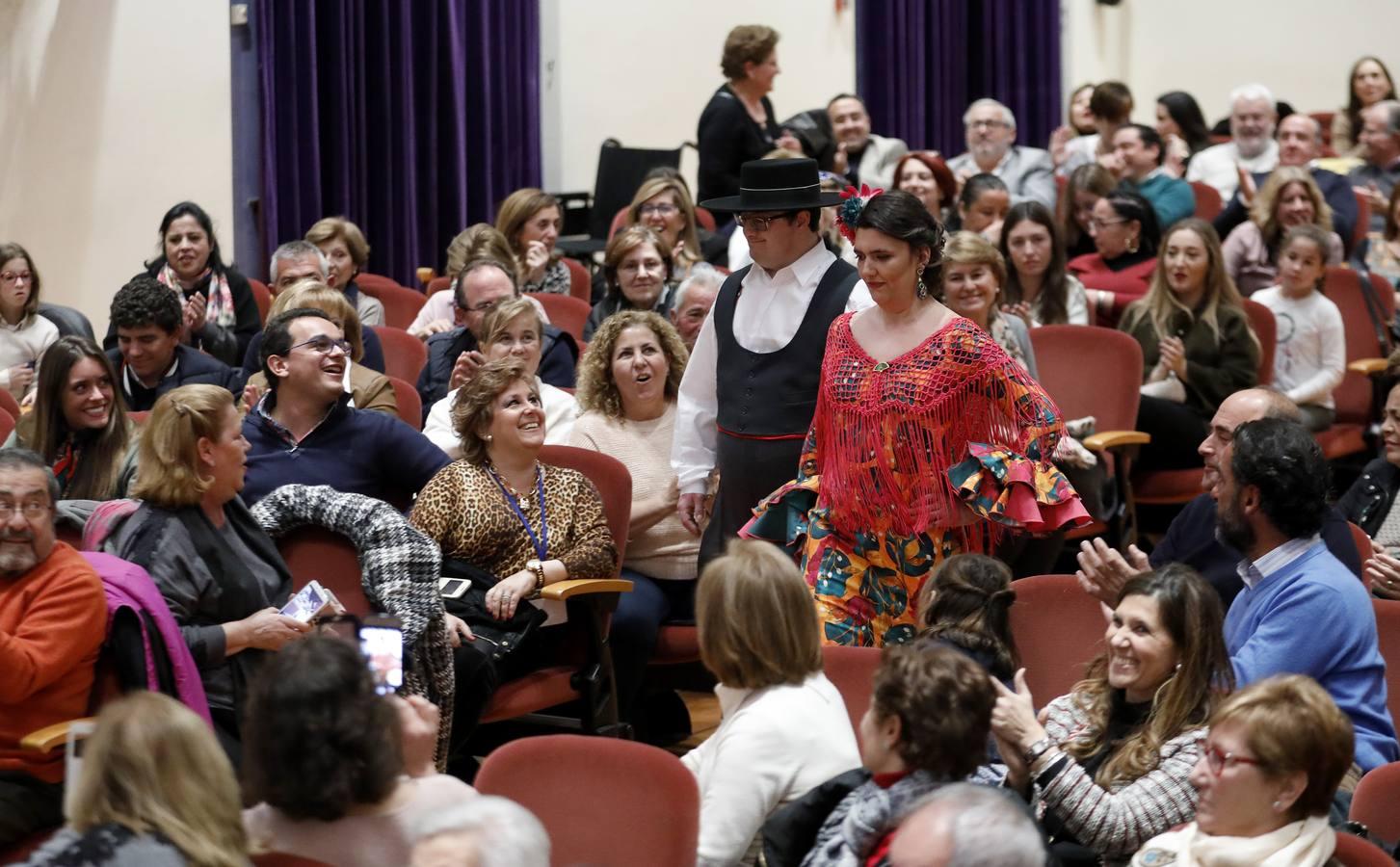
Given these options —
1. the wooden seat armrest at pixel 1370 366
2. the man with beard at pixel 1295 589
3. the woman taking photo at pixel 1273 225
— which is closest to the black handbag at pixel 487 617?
the man with beard at pixel 1295 589

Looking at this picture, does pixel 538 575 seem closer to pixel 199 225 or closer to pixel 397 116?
pixel 199 225

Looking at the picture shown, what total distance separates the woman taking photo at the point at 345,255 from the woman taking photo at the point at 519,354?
1.47 metres

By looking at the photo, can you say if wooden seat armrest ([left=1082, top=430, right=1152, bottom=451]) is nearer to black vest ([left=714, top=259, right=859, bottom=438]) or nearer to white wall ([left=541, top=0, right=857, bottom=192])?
black vest ([left=714, top=259, right=859, bottom=438])

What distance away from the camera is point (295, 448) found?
13.1ft

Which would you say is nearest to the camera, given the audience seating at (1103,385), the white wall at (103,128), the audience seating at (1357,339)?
the audience seating at (1103,385)

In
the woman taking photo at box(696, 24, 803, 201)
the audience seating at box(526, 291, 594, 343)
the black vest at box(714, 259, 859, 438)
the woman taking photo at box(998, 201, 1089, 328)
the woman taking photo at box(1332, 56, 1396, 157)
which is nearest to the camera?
the black vest at box(714, 259, 859, 438)

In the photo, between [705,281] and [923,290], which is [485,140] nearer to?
[705,281]

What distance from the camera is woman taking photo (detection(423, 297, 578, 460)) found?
4688 millimetres

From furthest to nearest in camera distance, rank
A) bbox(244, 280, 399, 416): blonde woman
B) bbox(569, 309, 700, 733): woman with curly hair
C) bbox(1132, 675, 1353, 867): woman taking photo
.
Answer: bbox(244, 280, 399, 416): blonde woman, bbox(569, 309, 700, 733): woman with curly hair, bbox(1132, 675, 1353, 867): woman taking photo

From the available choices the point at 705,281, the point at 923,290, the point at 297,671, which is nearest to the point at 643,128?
the point at 705,281

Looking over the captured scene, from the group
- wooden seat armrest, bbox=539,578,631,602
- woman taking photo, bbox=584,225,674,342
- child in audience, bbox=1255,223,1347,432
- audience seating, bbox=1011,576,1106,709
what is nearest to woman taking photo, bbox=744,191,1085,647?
audience seating, bbox=1011,576,1106,709

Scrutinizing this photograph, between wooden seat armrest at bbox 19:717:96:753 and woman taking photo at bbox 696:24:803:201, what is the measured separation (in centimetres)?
439

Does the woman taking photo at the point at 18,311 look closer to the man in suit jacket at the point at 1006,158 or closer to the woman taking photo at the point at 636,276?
the woman taking photo at the point at 636,276

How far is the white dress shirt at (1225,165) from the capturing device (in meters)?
8.20
